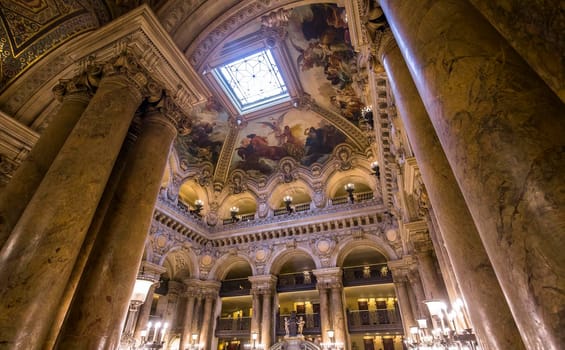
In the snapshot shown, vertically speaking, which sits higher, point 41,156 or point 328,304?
point 41,156

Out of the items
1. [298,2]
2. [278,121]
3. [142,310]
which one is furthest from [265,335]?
[298,2]

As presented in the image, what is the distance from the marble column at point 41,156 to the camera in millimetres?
2738

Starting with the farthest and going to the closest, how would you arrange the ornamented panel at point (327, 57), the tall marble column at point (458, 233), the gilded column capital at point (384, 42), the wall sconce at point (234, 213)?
the wall sconce at point (234, 213), the ornamented panel at point (327, 57), the gilded column capital at point (384, 42), the tall marble column at point (458, 233)

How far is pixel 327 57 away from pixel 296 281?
38.3 feet

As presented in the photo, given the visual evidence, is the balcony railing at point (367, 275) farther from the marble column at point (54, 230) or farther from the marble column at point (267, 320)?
the marble column at point (54, 230)

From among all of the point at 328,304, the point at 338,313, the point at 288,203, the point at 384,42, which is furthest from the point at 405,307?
the point at 384,42

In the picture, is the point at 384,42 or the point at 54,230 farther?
the point at 384,42

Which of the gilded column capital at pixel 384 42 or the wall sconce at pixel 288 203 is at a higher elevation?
the wall sconce at pixel 288 203

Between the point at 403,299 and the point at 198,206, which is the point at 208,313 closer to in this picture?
the point at 198,206

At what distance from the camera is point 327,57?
33.1 feet

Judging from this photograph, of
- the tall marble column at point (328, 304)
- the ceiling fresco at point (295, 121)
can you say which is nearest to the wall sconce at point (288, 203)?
the ceiling fresco at point (295, 121)

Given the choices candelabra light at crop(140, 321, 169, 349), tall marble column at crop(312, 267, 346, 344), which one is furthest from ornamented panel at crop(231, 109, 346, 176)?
candelabra light at crop(140, 321, 169, 349)

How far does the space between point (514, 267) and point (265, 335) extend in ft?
40.6

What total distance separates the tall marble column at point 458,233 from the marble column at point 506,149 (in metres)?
0.88
